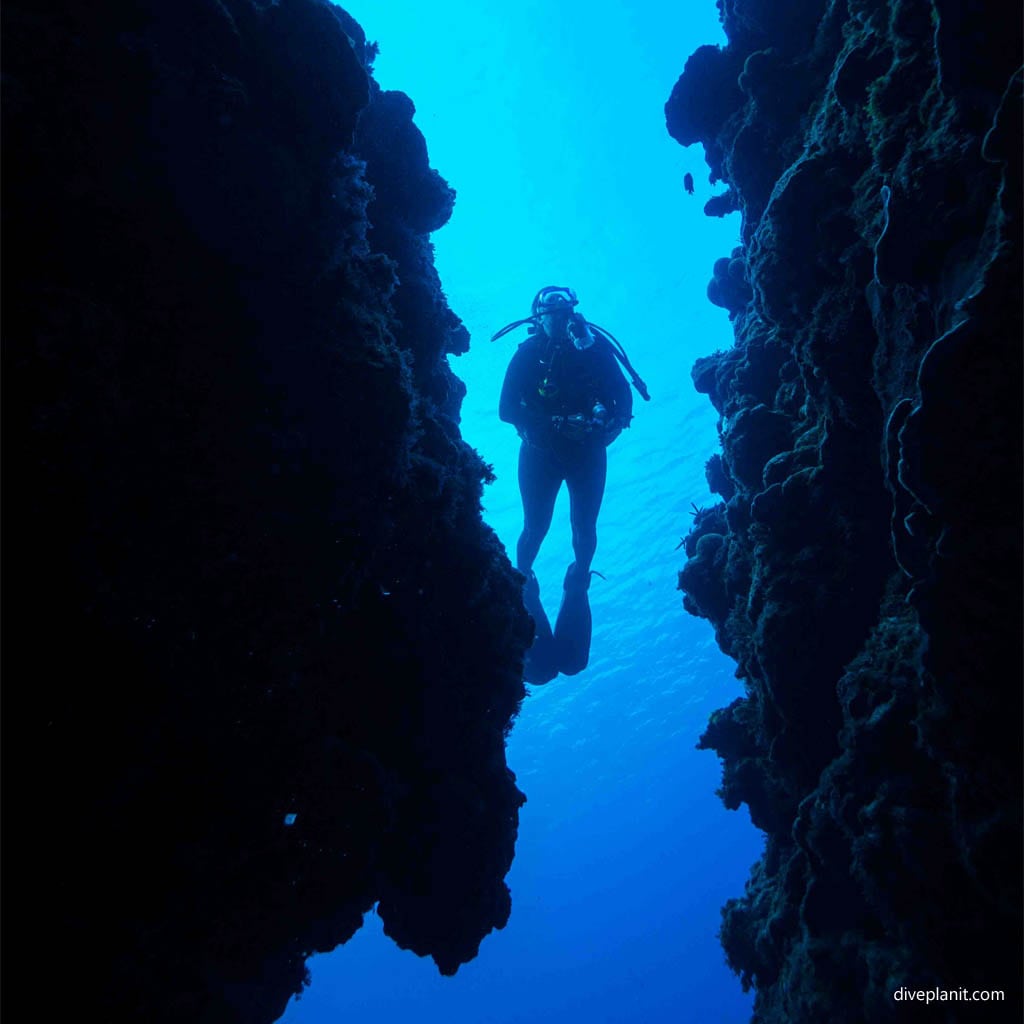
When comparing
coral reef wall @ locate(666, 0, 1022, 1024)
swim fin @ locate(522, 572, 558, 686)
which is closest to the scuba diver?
swim fin @ locate(522, 572, 558, 686)

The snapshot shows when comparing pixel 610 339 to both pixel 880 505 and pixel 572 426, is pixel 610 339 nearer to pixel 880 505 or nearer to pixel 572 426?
pixel 572 426

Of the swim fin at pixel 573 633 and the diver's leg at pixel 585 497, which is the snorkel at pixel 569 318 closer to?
the diver's leg at pixel 585 497

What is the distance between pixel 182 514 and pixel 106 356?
0.90m

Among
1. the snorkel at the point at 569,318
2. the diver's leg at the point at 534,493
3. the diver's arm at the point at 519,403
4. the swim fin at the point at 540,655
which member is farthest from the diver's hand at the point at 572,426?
the swim fin at the point at 540,655

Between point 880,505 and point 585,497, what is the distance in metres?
6.11

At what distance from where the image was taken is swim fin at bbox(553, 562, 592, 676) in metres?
9.69

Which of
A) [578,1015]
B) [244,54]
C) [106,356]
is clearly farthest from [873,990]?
[578,1015]

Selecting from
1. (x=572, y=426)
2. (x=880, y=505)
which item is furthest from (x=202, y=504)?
(x=572, y=426)

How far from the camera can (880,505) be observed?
4.80 m

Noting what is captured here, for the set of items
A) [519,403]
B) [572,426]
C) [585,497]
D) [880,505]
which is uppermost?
[519,403]

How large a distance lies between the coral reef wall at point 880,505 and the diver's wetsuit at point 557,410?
3028mm

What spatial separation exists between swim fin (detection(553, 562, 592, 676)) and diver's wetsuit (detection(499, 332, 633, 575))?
26.6 inches

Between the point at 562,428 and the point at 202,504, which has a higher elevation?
the point at 562,428

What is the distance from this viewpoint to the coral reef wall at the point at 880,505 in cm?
302
